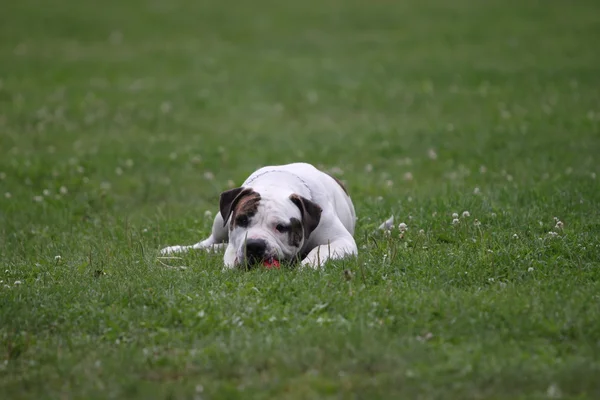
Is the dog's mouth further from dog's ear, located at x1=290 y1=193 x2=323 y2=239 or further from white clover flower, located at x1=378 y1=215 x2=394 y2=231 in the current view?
white clover flower, located at x1=378 y1=215 x2=394 y2=231

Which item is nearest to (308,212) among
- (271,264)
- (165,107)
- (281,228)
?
(281,228)

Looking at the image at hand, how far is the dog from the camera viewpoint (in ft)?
24.4

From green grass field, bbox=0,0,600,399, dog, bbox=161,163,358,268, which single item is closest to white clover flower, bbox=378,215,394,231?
green grass field, bbox=0,0,600,399

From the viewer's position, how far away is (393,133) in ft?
52.1

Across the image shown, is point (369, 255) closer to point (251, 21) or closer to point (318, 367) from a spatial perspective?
point (318, 367)

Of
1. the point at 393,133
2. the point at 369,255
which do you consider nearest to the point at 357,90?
the point at 393,133

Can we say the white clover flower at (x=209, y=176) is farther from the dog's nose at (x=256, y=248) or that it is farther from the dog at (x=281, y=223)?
the dog's nose at (x=256, y=248)

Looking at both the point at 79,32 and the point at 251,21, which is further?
the point at 251,21

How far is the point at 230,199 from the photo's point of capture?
804 cm

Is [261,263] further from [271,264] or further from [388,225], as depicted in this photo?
[388,225]

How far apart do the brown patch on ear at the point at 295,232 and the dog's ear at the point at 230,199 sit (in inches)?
21.4

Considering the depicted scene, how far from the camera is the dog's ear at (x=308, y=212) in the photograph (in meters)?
7.83

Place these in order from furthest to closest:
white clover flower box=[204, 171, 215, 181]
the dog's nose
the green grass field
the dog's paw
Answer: white clover flower box=[204, 171, 215, 181] < the dog's paw < the dog's nose < the green grass field

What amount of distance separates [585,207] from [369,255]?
3.10 meters
